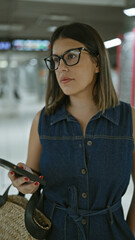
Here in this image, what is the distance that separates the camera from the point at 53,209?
3.72ft

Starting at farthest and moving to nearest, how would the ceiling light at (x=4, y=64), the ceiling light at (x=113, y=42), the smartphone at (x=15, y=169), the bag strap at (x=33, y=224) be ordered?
the ceiling light at (x=4, y=64), the ceiling light at (x=113, y=42), the bag strap at (x=33, y=224), the smartphone at (x=15, y=169)

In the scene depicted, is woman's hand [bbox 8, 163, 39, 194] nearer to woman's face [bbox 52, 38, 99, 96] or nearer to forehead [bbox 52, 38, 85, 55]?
woman's face [bbox 52, 38, 99, 96]

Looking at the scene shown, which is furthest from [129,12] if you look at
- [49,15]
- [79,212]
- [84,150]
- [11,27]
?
[79,212]

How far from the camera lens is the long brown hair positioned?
3.74ft

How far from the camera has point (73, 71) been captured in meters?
1.11

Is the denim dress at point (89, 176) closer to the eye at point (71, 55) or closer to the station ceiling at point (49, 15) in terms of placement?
the eye at point (71, 55)

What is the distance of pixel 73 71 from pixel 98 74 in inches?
6.4

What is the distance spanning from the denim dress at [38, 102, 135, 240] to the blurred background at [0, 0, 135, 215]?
2.56 metres

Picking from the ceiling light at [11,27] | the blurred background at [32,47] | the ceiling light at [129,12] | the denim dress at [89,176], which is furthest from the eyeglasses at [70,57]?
the ceiling light at [11,27]

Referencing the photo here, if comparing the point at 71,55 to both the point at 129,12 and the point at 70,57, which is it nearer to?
the point at 70,57

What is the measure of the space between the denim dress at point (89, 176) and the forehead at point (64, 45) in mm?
284

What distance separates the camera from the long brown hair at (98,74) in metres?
1.14

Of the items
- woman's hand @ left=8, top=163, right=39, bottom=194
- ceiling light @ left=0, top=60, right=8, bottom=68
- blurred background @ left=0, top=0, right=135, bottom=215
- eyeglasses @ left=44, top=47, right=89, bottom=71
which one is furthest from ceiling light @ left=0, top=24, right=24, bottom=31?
woman's hand @ left=8, top=163, right=39, bottom=194

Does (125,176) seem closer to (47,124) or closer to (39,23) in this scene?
(47,124)
